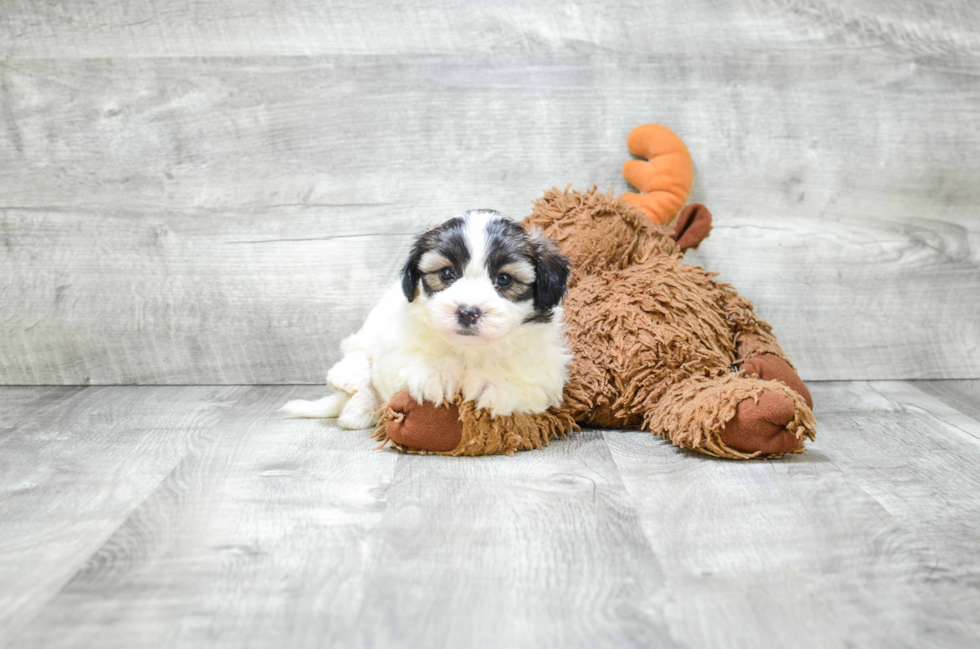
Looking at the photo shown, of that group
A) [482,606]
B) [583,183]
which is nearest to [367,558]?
[482,606]

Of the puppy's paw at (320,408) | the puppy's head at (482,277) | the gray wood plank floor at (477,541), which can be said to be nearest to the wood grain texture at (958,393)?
the gray wood plank floor at (477,541)

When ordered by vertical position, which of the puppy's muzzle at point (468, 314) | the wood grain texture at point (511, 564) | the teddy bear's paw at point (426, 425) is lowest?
the wood grain texture at point (511, 564)

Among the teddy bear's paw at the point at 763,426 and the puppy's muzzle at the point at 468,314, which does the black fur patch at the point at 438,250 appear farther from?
the teddy bear's paw at the point at 763,426

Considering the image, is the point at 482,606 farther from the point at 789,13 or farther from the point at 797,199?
the point at 789,13

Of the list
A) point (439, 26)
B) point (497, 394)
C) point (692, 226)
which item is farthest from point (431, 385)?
point (439, 26)

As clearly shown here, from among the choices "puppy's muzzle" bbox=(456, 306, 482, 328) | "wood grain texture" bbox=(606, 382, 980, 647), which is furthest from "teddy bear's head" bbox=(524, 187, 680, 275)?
"puppy's muzzle" bbox=(456, 306, 482, 328)

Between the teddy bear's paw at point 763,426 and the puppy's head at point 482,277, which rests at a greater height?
the puppy's head at point 482,277

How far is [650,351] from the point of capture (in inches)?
75.3

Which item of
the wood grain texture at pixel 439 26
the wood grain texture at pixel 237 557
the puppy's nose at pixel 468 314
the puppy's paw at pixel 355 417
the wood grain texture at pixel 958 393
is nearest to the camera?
the wood grain texture at pixel 237 557

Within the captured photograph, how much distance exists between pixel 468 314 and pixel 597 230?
2.04 feet

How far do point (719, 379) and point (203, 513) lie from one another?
45.1 inches

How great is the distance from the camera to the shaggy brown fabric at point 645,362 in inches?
66.2

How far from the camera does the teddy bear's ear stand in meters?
2.22

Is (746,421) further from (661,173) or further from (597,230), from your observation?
(661,173)
